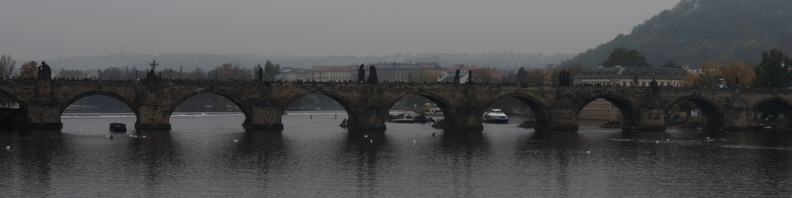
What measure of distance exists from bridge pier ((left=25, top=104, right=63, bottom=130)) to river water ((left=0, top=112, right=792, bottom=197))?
3.21 m

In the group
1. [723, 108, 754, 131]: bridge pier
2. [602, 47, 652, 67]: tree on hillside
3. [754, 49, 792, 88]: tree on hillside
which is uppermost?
[602, 47, 652, 67]: tree on hillside

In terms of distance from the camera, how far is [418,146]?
84062mm

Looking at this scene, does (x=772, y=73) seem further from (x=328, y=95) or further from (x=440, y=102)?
(x=328, y=95)

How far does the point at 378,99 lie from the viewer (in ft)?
347

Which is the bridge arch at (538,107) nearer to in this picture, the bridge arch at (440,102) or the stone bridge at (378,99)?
the stone bridge at (378,99)

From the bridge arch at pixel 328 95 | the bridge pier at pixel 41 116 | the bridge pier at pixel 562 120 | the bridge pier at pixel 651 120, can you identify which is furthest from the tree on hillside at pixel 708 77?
the bridge pier at pixel 41 116

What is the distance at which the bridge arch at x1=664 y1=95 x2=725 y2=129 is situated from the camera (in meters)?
118

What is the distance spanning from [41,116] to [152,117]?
9822 mm

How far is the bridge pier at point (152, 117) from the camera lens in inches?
3888

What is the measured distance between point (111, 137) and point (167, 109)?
12.7 meters

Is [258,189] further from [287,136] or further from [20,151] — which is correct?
[287,136]

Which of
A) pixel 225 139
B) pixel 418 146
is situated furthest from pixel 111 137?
pixel 418 146

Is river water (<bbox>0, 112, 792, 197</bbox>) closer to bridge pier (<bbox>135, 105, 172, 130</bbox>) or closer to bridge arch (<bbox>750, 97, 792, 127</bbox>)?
bridge pier (<bbox>135, 105, 172, 130</bbox>)

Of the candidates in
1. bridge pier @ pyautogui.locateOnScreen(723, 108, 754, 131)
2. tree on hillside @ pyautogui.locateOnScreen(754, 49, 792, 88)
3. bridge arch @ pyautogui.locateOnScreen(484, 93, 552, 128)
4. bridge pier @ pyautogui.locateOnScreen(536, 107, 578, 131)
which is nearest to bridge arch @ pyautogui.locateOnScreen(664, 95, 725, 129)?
bridge pier @ pyautogui.locateOnScreen(723, 108, 754, 131)
